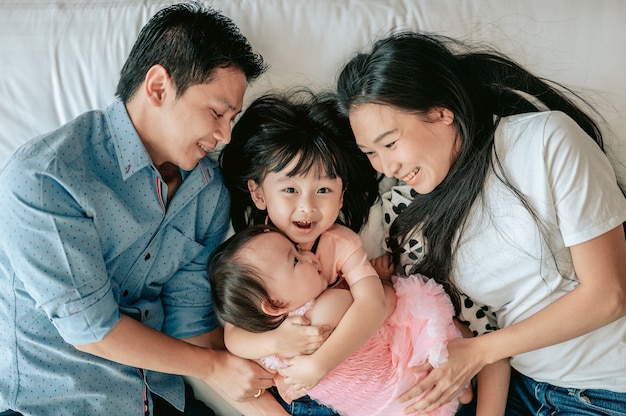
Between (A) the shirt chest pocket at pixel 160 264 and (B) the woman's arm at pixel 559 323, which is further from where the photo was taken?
(A) the shirt chest pocket at pixel 160 264

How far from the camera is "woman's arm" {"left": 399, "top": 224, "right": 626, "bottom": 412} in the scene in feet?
4.18

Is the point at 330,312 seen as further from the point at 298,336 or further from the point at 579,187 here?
the point at 579,187

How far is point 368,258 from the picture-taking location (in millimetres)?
1616

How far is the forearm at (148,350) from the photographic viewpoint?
1323 mm

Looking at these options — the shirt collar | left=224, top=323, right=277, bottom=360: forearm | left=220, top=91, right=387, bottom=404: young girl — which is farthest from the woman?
the shirt collar

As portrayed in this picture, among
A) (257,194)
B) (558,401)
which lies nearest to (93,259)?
(257,194)

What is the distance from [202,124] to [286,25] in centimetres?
43

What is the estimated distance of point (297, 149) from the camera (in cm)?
145

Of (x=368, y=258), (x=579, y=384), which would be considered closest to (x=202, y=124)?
(x=368, y=258)

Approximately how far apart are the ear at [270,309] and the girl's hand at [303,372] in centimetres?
12

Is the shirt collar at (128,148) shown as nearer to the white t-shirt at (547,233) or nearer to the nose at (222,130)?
the nose at (222,130)

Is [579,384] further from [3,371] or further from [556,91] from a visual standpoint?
[3,371]

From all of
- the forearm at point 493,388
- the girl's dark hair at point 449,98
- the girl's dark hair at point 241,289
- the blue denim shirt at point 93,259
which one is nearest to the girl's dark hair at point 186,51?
the blue denim shirt at point 93,259

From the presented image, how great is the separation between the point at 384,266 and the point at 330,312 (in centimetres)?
27
